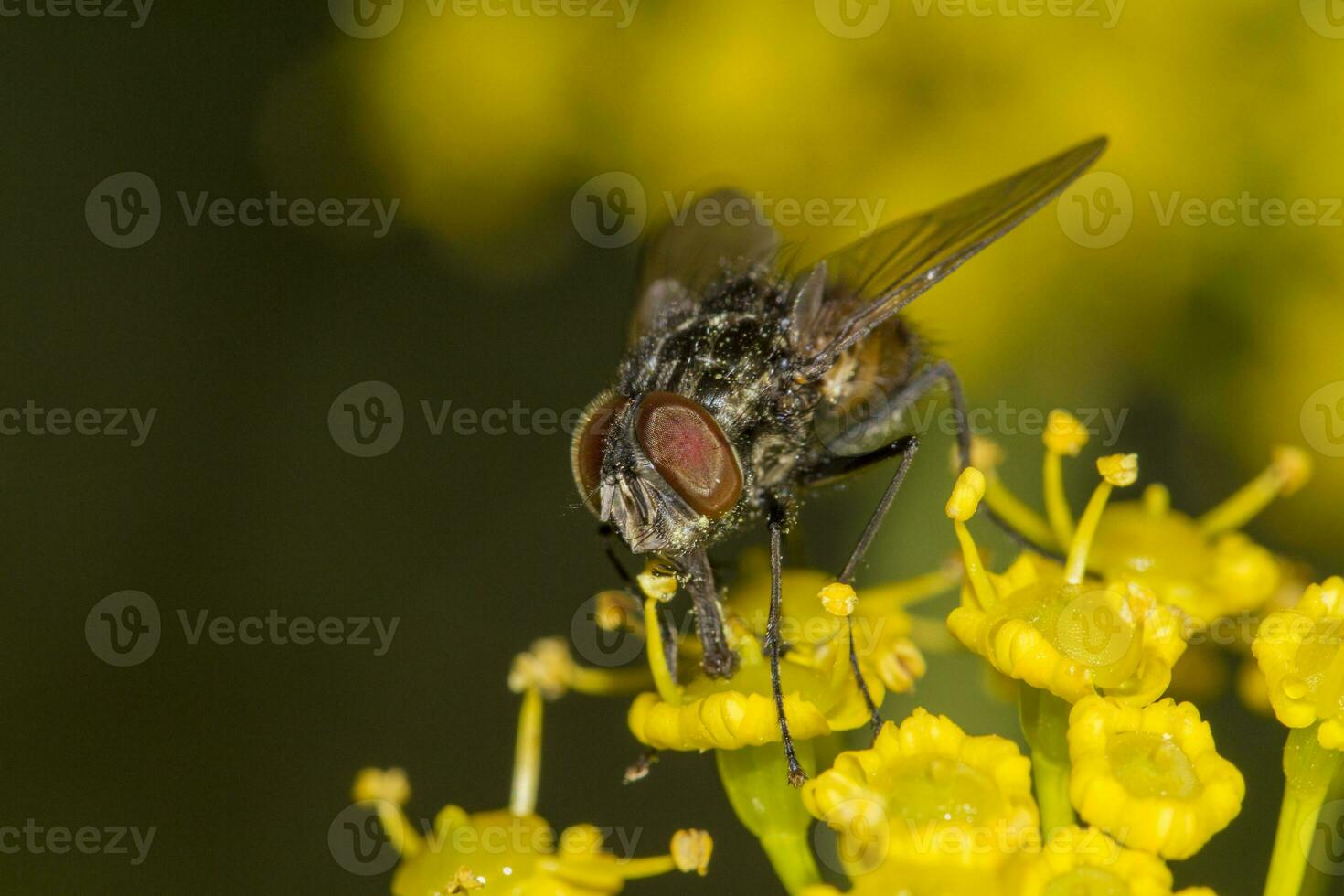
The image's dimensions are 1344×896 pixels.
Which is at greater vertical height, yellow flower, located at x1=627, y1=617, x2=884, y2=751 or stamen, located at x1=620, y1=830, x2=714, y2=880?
yellow flower, located at x1=627, y1=617, x2=884, y2=751

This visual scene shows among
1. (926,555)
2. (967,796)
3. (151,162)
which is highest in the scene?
(151,162)

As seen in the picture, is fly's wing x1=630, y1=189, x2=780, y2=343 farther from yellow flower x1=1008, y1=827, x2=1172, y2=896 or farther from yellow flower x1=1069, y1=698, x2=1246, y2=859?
yellow flower x1=1008, y1=827, x2=1172, y2=896

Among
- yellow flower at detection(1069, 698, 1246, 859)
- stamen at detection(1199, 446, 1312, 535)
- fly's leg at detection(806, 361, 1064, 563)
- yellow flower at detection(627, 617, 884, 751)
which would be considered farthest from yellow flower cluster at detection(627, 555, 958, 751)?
stamen at detection(1199, 446, 1312, 535)

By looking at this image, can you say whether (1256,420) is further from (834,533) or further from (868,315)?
(868,315)

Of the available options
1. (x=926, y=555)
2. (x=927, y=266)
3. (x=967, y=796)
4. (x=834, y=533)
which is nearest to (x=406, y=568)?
(x=834, y=533)

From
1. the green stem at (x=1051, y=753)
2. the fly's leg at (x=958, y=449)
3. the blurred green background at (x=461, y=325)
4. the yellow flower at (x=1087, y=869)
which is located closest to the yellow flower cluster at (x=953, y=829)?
the yellow flower at (x=1087, y=869)

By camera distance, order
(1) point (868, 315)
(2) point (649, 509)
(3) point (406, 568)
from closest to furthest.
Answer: (2) point (649, 509), (1) point (868, 315), (3) point (406, 568)

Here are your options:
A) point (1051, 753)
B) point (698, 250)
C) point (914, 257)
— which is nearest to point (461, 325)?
point (698, 250)
